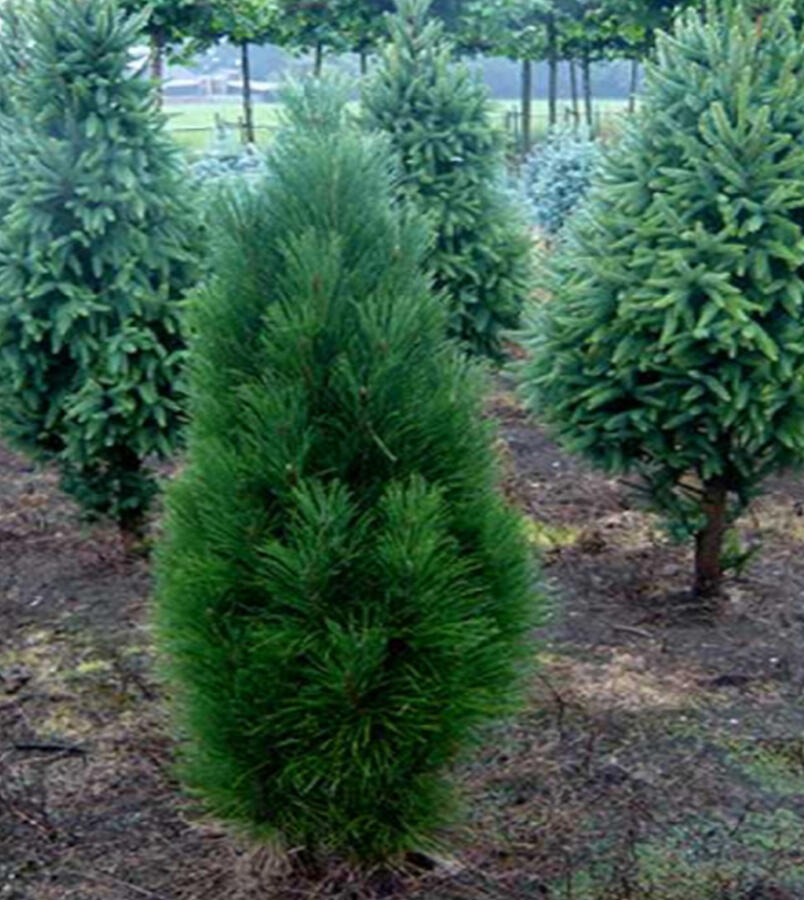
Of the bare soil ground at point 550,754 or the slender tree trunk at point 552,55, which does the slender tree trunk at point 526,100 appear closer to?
the slender tree trunk at point 552,55

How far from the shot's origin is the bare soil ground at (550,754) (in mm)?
3562

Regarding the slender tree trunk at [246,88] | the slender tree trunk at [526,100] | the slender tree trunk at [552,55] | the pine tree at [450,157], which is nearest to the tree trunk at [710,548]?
the pine tree at [450,157]

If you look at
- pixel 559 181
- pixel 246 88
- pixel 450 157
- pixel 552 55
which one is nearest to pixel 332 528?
pixel 450 157

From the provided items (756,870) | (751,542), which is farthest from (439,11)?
(756,870)

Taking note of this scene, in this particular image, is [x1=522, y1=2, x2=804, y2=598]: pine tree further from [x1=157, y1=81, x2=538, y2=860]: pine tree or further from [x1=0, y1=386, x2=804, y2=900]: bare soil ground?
[x1=157, y1=81, x2=538, y2=860]: pine tree

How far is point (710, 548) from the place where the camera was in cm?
568

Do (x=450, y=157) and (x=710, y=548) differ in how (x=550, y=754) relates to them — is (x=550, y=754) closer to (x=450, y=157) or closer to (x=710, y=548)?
(x=710, y=548)

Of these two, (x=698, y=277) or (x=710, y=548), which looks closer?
(x=698, y=277)

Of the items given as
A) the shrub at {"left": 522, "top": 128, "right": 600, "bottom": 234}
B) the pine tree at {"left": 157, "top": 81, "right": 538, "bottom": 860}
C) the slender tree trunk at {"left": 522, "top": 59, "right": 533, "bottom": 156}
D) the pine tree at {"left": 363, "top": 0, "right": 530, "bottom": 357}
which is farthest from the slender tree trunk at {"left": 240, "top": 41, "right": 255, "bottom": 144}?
the pine tree at {"left": 157, "top": 81, "right": 538, "bottom": 860}

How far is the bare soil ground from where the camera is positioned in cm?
356

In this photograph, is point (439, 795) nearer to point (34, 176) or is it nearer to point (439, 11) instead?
point (34, 176)

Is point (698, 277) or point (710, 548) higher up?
point (698, 277)

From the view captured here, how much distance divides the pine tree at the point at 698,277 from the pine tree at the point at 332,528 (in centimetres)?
199

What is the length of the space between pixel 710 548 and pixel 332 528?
10.2 ft
